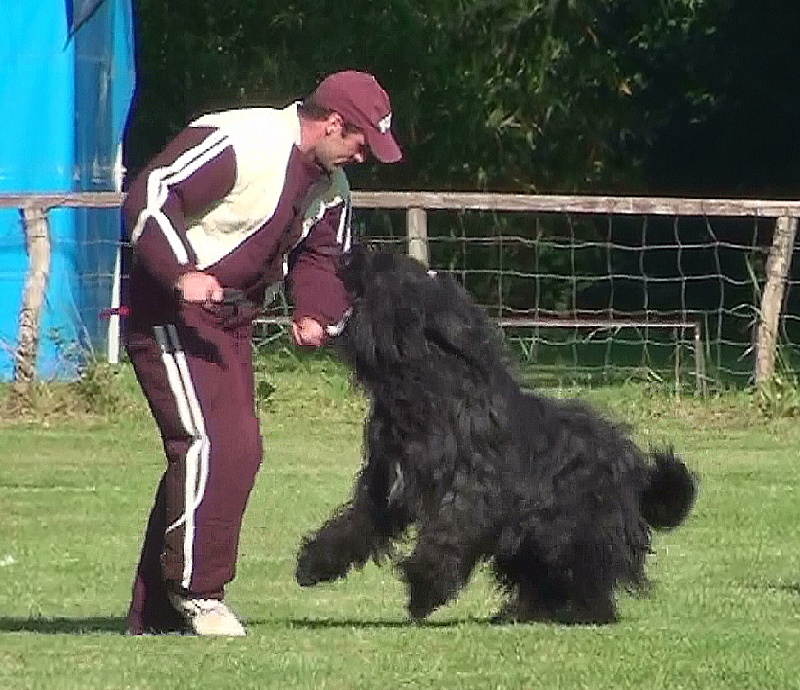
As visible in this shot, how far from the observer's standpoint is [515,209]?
1463 centimetres

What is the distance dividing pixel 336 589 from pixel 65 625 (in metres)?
1.42

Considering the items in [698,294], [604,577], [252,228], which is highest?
[252,228]

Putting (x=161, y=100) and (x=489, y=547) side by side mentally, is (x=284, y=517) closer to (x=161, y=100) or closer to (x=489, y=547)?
(x=489, y=547)

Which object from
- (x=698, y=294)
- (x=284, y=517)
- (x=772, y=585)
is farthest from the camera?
(x=698, y=294)

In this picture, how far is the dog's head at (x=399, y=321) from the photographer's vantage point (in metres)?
6.67

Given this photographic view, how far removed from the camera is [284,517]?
10.2 m

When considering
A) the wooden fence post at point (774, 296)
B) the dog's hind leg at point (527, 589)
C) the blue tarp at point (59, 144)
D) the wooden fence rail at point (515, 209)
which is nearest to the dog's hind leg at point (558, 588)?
the dog's hind leg at point (527, 589)

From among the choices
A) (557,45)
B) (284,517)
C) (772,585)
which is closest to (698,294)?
(557,45)

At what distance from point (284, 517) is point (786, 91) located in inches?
710

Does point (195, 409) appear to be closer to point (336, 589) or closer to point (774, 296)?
point (336, 589)

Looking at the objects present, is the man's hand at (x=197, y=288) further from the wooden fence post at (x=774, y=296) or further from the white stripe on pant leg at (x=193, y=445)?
the wooden fence post at (x=774, y=296)

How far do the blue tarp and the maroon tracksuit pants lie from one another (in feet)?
28.6

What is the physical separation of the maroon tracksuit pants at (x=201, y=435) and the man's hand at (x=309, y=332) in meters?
0.17

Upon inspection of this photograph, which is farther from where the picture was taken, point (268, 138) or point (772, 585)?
point (772, 585)
